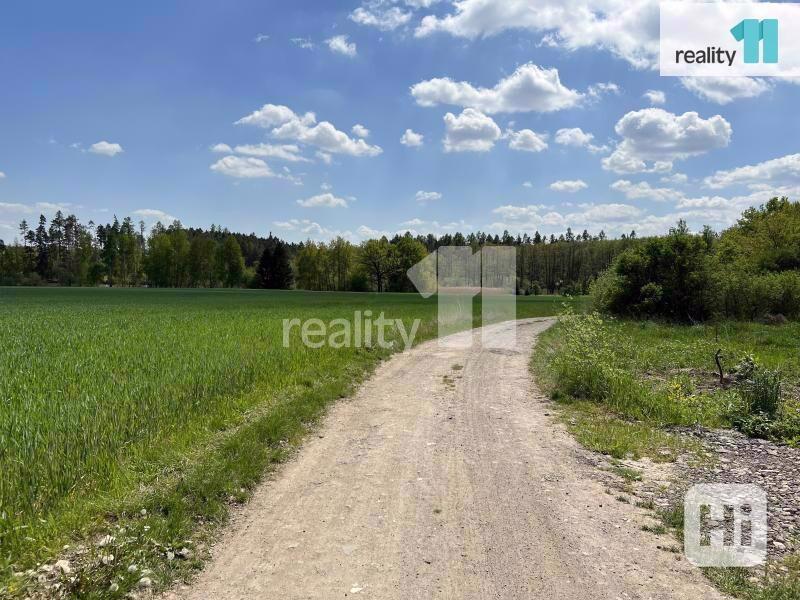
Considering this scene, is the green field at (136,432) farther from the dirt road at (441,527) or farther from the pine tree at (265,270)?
the pine tree at (265,270)

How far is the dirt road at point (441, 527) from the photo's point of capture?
390 centimetres

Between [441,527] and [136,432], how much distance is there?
4.62 metres

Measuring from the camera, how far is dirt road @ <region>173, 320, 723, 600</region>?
3.90m

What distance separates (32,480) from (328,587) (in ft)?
11.3

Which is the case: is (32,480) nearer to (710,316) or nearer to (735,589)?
(735,589)

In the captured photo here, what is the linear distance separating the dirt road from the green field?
0.64 m

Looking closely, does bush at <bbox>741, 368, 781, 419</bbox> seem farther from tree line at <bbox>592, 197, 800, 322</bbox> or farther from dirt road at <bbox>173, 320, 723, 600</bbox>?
tree line at <bbox>592, 197, 800, 322</bbox>

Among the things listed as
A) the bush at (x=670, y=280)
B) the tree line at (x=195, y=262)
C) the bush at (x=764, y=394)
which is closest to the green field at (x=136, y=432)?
the bush at (x=764, y=394)

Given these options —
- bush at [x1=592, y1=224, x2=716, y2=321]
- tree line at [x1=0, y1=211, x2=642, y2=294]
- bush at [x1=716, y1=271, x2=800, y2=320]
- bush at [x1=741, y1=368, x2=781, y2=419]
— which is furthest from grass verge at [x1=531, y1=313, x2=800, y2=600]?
tree line at [x1=0, y1=211, x2=642, y2=294]

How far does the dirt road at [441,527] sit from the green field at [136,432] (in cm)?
64

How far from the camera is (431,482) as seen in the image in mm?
5992

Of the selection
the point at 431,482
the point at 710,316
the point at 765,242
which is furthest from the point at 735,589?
the point at 765,242

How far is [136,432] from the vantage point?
657 cm

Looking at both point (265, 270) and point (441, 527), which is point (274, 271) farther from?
point (441, 527)
